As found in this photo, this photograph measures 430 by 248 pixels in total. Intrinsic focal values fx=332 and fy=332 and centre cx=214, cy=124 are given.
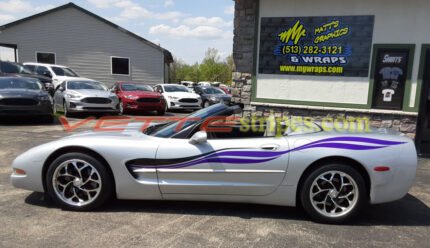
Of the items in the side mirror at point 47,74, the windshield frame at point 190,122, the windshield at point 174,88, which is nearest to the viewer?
the windshield frame at point 190,122

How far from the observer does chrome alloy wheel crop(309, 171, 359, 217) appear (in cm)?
346

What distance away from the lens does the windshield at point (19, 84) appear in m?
9.63

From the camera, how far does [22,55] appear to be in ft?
66.0

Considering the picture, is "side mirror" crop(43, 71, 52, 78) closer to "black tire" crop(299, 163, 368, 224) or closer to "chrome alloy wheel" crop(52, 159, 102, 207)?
"chrome alloy wheel" crop(52, 159, 102, 207)

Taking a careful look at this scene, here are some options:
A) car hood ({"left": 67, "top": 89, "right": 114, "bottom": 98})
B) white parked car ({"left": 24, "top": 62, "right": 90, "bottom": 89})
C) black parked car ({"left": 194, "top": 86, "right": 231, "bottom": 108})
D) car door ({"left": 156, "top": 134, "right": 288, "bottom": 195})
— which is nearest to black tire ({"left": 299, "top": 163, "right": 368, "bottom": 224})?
car door ({"left": 156, "top": 134, "right": 288, "bottom": 195})

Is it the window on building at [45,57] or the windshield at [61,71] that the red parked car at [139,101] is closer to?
the windshield at [61,71]

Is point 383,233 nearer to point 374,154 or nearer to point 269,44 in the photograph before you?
point 374,154

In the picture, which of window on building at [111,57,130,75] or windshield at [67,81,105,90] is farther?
window on building at [111,57,130,75]

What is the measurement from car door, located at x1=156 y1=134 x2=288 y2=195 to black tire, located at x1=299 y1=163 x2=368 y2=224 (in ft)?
0.99

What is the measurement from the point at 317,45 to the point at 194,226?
20.9ft

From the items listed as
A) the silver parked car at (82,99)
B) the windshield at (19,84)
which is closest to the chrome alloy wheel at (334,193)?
the windshield at (19,84)

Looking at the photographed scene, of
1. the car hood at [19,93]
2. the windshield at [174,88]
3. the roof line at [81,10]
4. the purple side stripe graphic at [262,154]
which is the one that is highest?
the roof line at [81,10]

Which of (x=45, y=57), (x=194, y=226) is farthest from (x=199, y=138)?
(x=45, y=57)

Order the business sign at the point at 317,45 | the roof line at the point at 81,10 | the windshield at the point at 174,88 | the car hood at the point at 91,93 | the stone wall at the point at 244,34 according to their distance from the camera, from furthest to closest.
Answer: the roof line at the point at 81,10 → the windshield at the point at 174,88 → the car hood at the point at 91,93 → the stone wall at the point at 244,34 → the business sign at the point at 317,45
